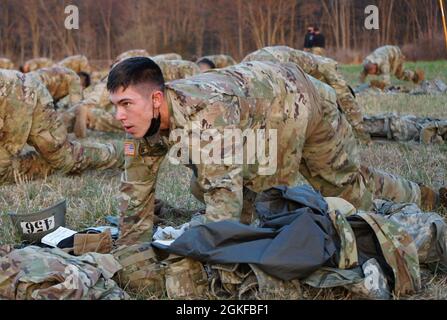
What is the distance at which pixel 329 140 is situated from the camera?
13.4 ft

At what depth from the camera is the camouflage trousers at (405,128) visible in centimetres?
693

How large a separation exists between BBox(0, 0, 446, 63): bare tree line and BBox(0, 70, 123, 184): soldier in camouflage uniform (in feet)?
56.5

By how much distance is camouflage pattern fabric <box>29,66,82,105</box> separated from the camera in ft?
29.8

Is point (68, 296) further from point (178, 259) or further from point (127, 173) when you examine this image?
point (127, 173)

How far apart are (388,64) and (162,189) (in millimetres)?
9784

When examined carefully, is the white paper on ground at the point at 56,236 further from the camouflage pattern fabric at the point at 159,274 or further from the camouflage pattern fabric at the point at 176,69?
the camouflage pattern fabric at the point at 176,69

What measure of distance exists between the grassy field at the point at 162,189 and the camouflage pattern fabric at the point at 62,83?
3.31m

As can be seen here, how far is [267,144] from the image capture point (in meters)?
3.78

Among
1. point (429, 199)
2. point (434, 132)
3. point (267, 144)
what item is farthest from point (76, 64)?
point (267, 144)

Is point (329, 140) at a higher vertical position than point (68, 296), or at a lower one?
higher

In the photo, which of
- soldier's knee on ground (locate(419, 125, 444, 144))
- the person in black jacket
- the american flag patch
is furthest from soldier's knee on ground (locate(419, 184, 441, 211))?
the person in black jacket

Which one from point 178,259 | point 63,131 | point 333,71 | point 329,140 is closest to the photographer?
point 178,259

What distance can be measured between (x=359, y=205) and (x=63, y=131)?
2.69m

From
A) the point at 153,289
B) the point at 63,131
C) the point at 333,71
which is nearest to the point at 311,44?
the point at 333,71
